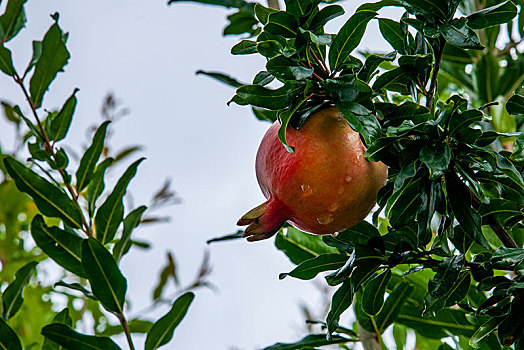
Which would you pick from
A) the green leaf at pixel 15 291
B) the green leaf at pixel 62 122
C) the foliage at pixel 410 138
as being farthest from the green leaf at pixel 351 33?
the green leaf at pixel 15 291

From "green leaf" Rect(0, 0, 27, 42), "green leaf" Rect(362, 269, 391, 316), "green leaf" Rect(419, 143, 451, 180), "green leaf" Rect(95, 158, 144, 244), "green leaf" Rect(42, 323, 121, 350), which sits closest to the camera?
"green leaf" Rect(419, 143, 451, 180)

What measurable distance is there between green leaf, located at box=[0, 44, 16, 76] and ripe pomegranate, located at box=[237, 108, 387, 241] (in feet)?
1.70

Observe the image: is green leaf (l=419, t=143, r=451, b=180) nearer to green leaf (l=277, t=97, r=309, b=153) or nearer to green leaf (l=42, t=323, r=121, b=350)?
green leaf (l=277, t=97, r=309, b=153)

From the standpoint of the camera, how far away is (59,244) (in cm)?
75

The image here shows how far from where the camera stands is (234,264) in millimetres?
2945

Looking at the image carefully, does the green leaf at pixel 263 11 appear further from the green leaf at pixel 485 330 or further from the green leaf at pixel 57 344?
the green leaf at pixel 57 344

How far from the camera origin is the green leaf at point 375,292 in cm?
54

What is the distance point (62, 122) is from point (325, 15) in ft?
1.68

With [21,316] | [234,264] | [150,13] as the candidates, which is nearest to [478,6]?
[21,316]

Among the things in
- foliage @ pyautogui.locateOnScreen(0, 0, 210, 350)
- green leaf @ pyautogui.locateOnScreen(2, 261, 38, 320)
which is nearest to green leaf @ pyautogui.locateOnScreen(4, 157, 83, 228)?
foliage @ pyautogui.locateOnScreen(0, 0, 210, 350)

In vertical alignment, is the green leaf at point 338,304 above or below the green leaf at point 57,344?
above

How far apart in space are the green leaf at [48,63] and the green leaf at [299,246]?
1.34ft

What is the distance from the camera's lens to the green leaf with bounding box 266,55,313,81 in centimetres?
44

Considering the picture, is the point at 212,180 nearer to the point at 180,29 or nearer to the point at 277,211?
the point at 180,29
